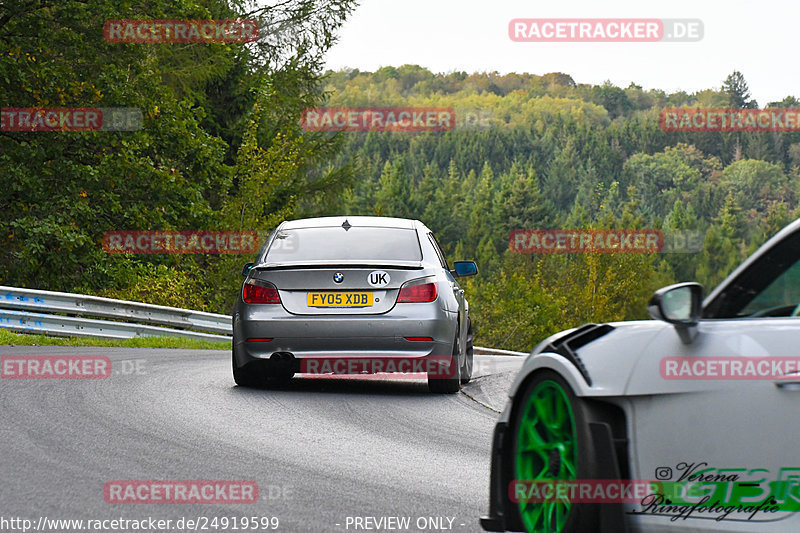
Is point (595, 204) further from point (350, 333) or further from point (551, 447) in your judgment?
point (551, 447)

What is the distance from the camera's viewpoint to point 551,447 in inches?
171

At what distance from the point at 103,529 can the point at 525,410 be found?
1984 millimetres

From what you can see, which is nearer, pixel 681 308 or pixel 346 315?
pixel 681 308

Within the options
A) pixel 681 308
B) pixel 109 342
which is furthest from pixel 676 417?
pixel 109 342

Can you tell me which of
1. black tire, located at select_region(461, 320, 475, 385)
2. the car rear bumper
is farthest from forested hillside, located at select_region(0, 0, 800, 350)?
the car rear bumper

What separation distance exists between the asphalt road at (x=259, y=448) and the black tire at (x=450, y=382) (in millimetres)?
87

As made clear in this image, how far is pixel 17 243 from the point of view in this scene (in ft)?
92.7

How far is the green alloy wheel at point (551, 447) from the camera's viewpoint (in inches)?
159

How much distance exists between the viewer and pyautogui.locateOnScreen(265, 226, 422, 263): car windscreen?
10.8 m

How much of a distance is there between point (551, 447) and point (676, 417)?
0.67 m

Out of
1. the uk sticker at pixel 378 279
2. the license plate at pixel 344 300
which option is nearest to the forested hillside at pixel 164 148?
the uk sticker at pixel 378 279

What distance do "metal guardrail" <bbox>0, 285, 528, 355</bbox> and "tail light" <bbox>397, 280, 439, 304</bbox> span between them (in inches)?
444

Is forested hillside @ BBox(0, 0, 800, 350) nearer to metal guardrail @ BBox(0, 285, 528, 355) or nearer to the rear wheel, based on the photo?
metal guardrail @ BBox(0, 285, 528, 355)

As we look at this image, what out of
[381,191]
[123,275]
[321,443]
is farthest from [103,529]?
[381,191]
